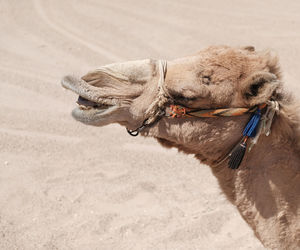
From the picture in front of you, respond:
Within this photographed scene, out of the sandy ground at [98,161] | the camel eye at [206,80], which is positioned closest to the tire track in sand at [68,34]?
the sandy ground at [98,161]

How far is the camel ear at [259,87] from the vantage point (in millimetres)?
3152

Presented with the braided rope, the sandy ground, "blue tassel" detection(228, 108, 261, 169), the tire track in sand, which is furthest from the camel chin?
the tire track in sand

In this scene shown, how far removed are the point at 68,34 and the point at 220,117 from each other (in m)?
10.2

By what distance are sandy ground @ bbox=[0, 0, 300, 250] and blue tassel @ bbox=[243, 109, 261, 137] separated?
200 centimetres

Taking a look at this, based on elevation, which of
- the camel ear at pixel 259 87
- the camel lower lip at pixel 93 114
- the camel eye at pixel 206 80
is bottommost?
the camel lower lip at pixel 93 114

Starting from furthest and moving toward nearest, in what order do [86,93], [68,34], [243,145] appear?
1. [68,34]
2. [86,93]
3. [243,145]

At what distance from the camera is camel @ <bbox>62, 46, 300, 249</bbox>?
332cm

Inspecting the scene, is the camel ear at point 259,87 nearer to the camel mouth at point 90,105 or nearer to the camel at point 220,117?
Result: the camel at point 220,117

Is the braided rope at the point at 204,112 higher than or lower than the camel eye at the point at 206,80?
lower

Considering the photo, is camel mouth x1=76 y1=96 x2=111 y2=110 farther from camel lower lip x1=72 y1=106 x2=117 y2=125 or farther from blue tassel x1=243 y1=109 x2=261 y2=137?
blue tassel x1=243 y1=109 x2=261 y2=137

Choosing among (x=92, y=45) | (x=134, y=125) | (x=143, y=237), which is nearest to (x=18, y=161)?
(x=143, y=237)

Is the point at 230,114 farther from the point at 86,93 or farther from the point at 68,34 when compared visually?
the point at 68,34

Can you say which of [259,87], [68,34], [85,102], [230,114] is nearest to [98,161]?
[85,102]

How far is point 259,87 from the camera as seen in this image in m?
3.22
